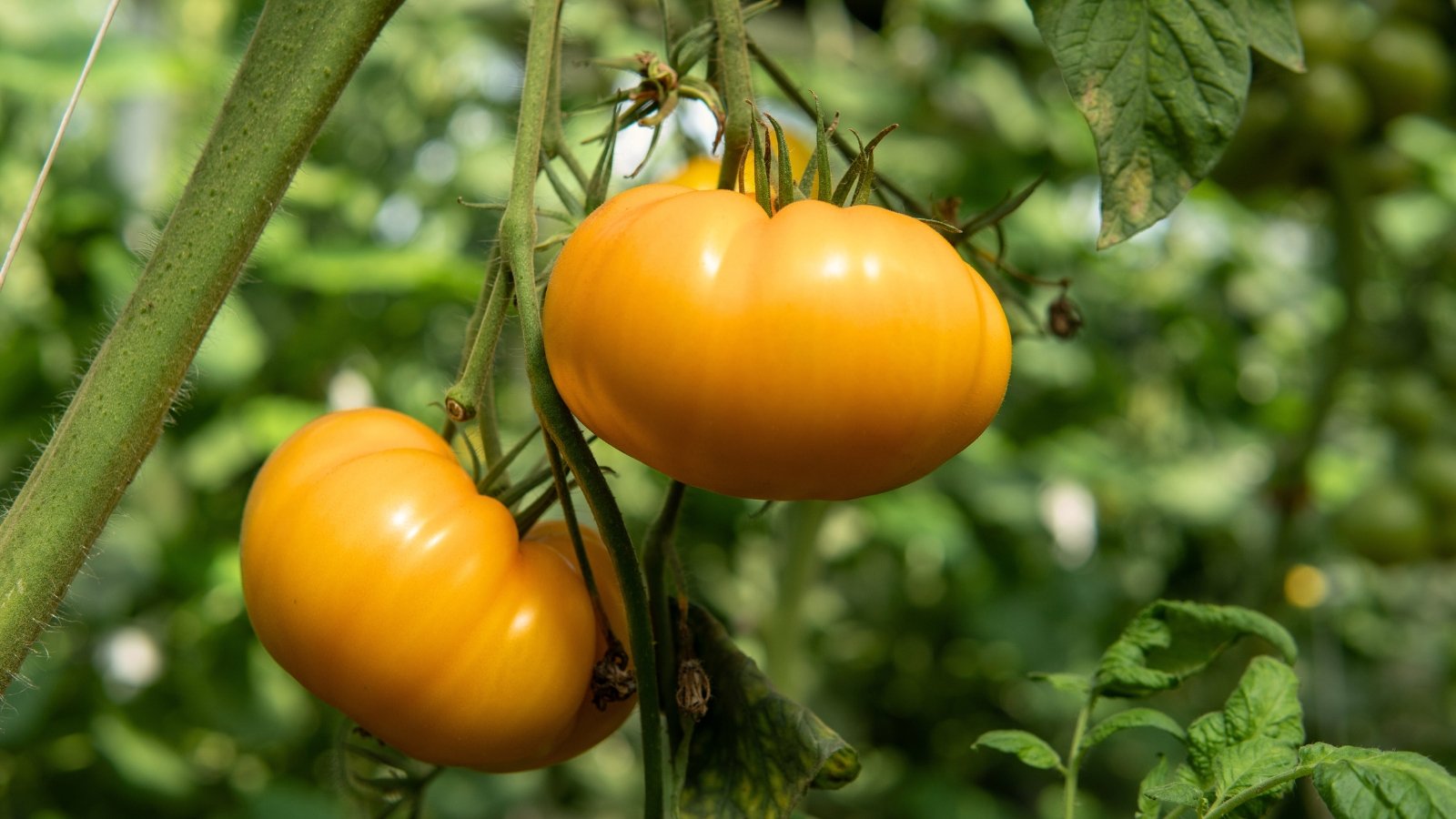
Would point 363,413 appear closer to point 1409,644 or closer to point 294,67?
point 294,67

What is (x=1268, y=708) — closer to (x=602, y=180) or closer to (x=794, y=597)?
(x=602, y=180)

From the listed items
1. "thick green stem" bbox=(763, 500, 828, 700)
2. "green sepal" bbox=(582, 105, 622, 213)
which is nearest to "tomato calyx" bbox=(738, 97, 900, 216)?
"green sepal" bbox=(582, 105, 622, 213)

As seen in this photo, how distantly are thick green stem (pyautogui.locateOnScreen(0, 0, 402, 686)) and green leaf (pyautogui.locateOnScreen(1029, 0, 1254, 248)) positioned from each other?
0.27 metres

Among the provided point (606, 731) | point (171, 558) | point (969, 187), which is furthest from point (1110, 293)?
point (606, 731)

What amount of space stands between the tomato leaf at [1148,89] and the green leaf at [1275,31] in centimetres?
2

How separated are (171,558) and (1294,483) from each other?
1209 mm

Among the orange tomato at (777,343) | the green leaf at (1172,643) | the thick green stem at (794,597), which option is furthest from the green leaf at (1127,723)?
the thick green stem at (794,597)

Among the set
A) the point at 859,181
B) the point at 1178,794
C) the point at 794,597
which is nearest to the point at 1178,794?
the point at 1178,794

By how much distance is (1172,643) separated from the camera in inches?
22.0

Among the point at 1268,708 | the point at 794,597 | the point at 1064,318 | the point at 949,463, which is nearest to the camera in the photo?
the point at 1268,708

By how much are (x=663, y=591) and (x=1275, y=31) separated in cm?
35

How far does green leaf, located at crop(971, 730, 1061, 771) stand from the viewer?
509mm

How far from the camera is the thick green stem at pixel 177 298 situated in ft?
1.43

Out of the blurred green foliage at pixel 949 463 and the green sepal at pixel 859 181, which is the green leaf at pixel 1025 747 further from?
the blurred green foliage at pixel 949 463
